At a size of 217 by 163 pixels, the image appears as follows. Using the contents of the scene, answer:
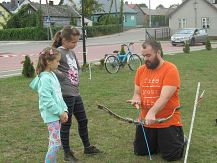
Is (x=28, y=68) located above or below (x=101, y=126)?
above

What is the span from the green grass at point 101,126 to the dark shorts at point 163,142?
0.12 metres

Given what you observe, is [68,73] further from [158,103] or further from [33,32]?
[33,32]

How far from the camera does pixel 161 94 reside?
516 centimetres

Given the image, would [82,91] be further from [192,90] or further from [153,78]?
[153,78]

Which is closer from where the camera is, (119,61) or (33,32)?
(119,61)

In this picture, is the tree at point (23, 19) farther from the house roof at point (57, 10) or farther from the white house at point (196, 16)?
the white house at point (196, 16)

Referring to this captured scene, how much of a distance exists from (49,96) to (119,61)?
10742 millimetres

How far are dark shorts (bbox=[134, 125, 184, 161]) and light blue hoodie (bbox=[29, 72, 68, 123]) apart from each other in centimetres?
135

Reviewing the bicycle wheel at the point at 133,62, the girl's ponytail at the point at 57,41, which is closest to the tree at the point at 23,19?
the bicycle wheel at the point at 133,62

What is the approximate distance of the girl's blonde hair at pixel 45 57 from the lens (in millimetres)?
4355

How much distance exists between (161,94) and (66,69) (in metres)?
1.14

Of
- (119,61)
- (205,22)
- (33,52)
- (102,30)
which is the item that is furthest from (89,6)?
(119,61)

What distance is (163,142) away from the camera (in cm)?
531

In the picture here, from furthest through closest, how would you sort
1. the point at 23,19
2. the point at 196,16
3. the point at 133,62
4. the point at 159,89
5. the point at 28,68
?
the point at 23,19, the point at 196,16, the point at 133,62, the point at 28,68, the point at 159,89
